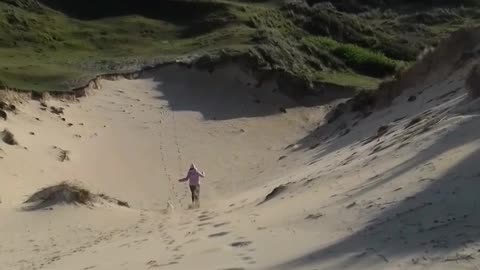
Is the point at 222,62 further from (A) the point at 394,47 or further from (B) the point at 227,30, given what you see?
(A) the point at 394,47

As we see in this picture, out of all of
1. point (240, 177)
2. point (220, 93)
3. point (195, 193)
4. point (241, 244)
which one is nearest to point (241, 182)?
point (240, 177)

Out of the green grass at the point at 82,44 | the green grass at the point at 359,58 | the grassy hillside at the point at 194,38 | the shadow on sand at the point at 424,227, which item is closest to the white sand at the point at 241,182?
the shadow on sand at the point at 424,227

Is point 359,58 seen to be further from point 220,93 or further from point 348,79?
point 220,93

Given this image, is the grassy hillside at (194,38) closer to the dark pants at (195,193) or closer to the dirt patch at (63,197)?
the dark pants at (195,193)

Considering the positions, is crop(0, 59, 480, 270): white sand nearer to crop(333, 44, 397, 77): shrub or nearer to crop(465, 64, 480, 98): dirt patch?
crop(465, 64, 480, 98): dirt patch

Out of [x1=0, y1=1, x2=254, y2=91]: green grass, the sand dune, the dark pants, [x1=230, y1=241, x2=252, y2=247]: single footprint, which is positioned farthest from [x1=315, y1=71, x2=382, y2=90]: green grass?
[x1=230, y1=241, x2=252, y2=247]: single footprint

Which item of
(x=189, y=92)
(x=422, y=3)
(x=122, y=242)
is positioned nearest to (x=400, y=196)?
(x=122, y=242)
